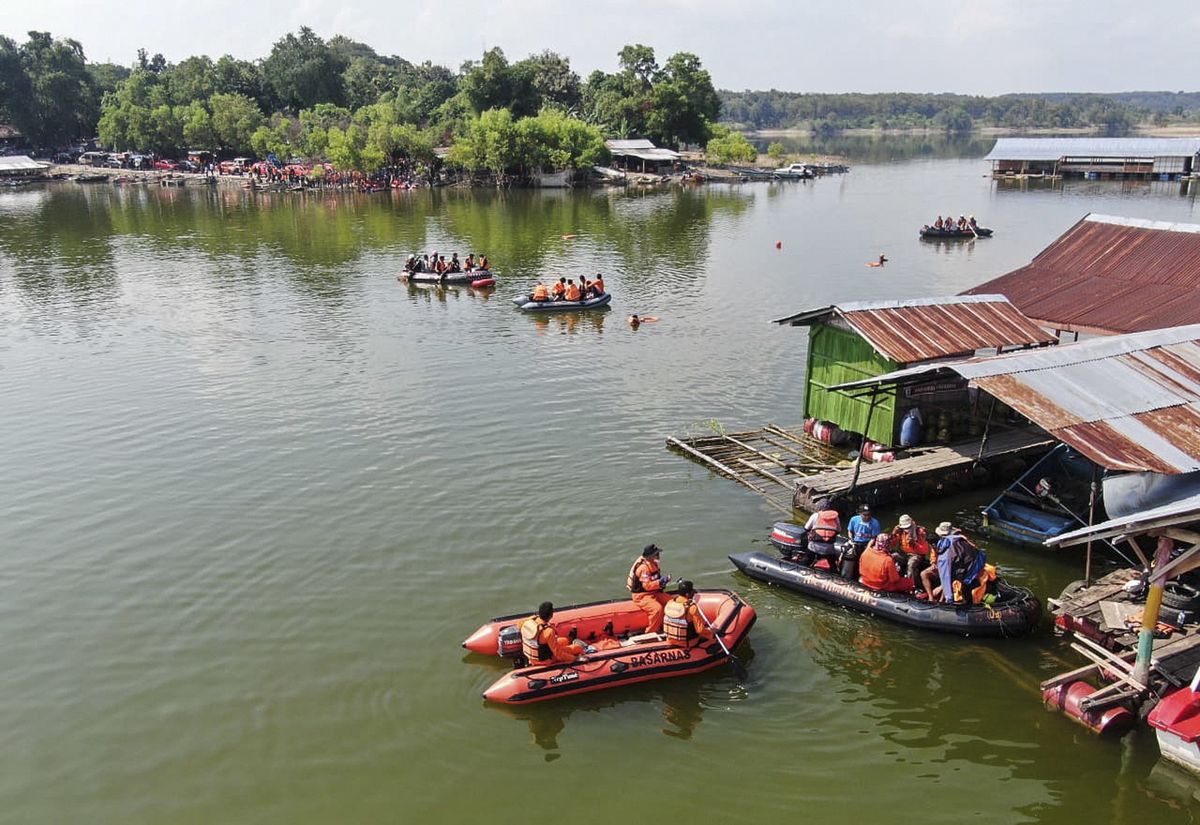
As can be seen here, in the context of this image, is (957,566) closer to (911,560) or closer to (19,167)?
(911,560)

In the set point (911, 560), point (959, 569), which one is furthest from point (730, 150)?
point (959, 569)

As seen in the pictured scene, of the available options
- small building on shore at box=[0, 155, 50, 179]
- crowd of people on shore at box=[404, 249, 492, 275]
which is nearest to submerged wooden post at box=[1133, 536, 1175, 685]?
crowd of people on shore at box=[404, 249, 492, 275]

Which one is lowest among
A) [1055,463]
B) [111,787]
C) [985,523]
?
[111,787]

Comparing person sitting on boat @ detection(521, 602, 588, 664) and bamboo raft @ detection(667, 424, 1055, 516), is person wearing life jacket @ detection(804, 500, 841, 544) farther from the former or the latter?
person sitting on boat @ detection(521, 602, 588, 664)

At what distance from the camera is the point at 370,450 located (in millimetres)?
23922

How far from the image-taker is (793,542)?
17.8 m

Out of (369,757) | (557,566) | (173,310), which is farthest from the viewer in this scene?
(173,310)

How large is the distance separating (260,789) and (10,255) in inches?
2084

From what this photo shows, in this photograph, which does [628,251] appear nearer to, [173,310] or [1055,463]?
[173,310]

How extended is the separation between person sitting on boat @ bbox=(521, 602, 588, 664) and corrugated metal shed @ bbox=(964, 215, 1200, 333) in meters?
17.9

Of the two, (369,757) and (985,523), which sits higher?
(985,523)

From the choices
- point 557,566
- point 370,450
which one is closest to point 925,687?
point 557,566

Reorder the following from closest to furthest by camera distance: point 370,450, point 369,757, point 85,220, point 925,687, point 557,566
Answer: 1. point 369,757
2. point 925,687
3. point 557,566
4. point 370,450
5. point 85,220

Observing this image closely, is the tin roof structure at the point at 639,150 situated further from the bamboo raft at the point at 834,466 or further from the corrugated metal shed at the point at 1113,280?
the bamboo raft at the point at 834,466
